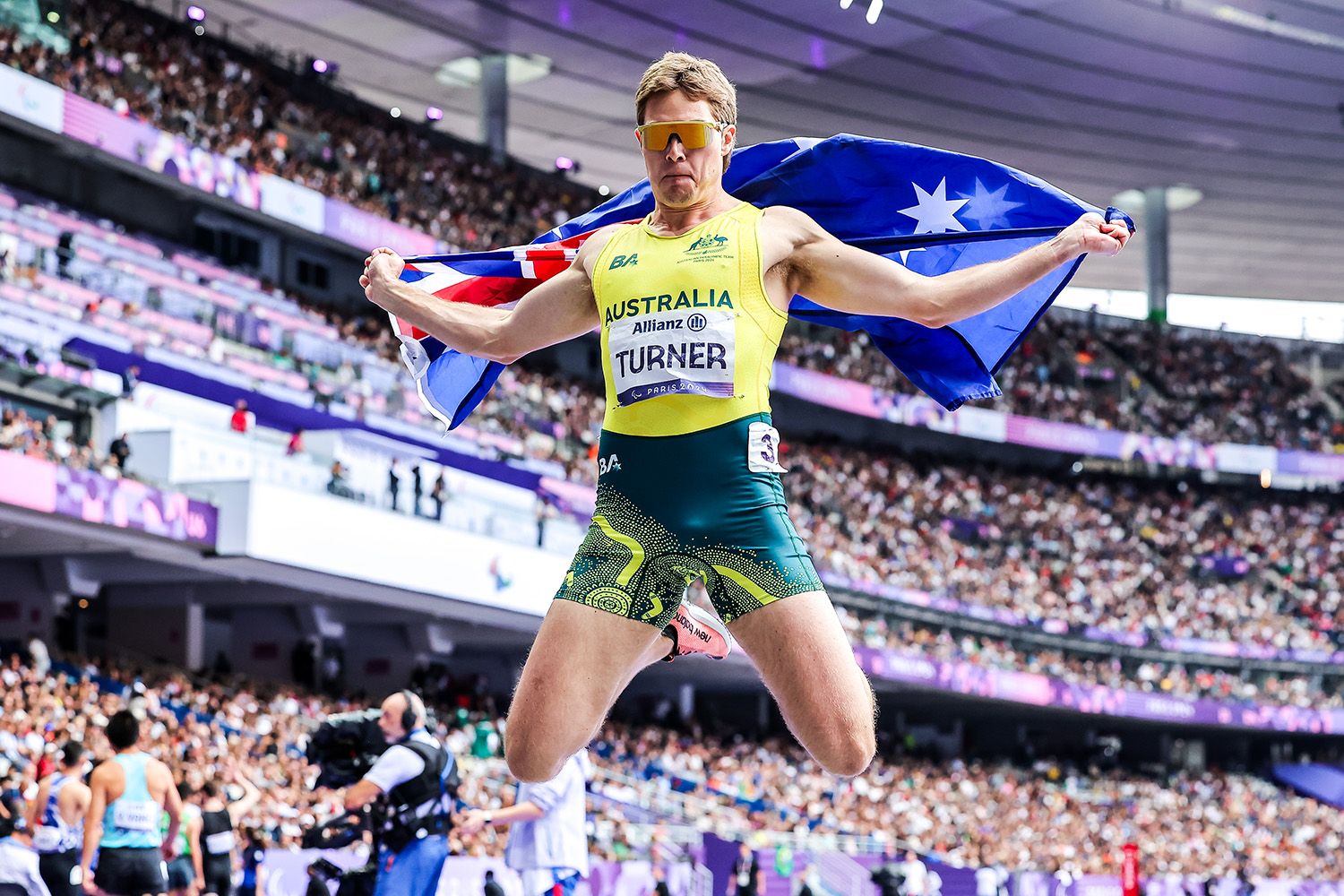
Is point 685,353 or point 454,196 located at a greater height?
point 454,196

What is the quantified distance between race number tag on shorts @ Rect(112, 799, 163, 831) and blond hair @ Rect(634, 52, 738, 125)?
18.7ft

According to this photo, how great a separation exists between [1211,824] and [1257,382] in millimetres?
19840

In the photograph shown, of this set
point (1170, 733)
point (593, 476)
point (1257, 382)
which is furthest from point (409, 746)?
point (1257, 382)

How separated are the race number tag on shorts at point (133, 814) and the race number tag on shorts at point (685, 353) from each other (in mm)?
5346

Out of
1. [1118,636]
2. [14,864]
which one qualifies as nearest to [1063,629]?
[1118,636]

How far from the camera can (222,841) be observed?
39.4 feet

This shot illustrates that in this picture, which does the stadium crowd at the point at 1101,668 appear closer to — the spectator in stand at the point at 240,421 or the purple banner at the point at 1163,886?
the purple banner at the point at 1163,886

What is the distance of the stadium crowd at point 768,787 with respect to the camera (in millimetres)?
17297

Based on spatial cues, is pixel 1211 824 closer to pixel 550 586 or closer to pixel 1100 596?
pixel 1100 596

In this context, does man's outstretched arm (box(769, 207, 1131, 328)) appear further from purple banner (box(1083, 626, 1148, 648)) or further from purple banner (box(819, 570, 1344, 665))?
purple banner (box(1083, 626, 1148, 648))

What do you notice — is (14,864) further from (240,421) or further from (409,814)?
(240,421)

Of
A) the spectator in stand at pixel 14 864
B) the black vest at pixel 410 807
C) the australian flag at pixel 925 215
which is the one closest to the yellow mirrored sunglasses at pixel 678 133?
the australian flag at pixel 925 215

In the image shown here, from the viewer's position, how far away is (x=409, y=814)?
7.53 metres

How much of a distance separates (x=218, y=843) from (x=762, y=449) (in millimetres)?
8844
